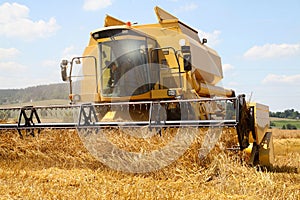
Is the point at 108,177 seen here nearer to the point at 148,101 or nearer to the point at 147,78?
the point at 148,101

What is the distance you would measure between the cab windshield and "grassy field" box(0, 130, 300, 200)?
1.87 meters

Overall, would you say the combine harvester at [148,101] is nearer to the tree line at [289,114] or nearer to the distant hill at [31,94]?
the distant hill at [31,94]

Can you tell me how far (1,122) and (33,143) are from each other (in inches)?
54.8

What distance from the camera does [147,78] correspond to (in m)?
7.15

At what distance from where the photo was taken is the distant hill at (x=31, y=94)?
40.0m

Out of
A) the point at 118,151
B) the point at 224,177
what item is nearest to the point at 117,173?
the point at 118,151

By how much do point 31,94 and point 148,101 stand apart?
39957 millimetres

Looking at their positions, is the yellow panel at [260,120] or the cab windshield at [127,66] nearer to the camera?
the yellow panel at [260,120]

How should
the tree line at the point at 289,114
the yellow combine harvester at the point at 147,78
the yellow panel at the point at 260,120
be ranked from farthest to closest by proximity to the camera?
1. the tree line at the point at 289,114
2. the yellow combine harvester at the point at 147,78
3. the yellow panel at the point at 260,120

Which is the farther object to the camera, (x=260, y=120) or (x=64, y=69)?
(x=64, y=69)

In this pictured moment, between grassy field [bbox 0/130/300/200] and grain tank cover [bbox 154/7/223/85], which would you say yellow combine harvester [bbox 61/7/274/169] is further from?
grassy field [bbox 0/130/300/200]

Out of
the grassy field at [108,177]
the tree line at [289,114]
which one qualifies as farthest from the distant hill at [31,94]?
the grassy field at [108,177]

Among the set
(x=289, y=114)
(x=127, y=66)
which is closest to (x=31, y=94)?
(x=289, y=114)

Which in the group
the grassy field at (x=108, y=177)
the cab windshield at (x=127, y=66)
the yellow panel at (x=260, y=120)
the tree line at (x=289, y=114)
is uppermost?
the cab windshield at (x=127, y=66)
